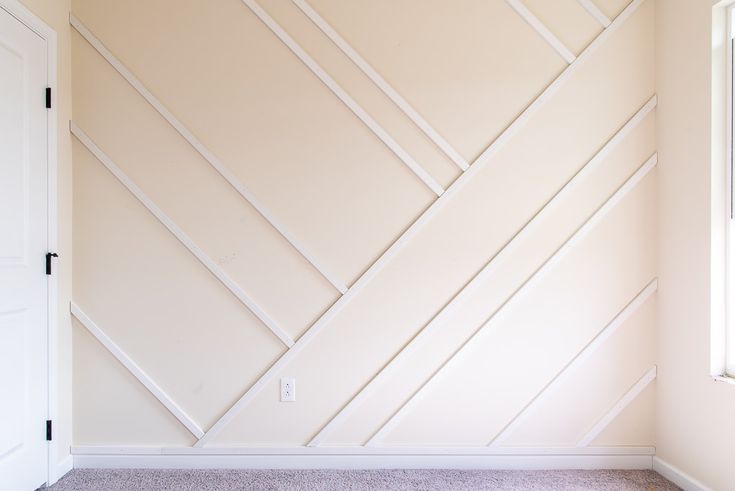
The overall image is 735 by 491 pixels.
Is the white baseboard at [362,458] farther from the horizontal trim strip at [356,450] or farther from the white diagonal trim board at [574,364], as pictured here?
the white diagonal trim board at [574,364]

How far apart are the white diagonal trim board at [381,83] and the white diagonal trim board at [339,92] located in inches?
5.0

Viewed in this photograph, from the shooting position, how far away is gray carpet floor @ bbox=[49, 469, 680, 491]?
190 cm

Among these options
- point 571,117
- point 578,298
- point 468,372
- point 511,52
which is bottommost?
point 468,372

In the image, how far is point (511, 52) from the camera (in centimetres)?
206

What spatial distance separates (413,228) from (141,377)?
1.41 metres

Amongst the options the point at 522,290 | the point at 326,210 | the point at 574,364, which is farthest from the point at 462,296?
the point at 326,210

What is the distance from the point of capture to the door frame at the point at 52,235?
1.90m

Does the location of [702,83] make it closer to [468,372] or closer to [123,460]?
[468,372]

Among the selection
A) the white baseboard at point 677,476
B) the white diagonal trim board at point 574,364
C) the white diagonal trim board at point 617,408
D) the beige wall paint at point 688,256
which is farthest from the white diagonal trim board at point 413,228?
the white baseboard at point 677,476

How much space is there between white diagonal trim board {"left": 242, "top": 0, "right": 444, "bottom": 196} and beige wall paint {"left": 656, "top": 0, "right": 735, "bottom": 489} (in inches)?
41.4

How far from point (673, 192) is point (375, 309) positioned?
142cm

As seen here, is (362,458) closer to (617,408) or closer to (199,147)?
(617,408)

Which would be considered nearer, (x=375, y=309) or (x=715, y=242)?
(x=715, y=242)

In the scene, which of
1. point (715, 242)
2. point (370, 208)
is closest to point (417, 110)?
point (370, 208)
